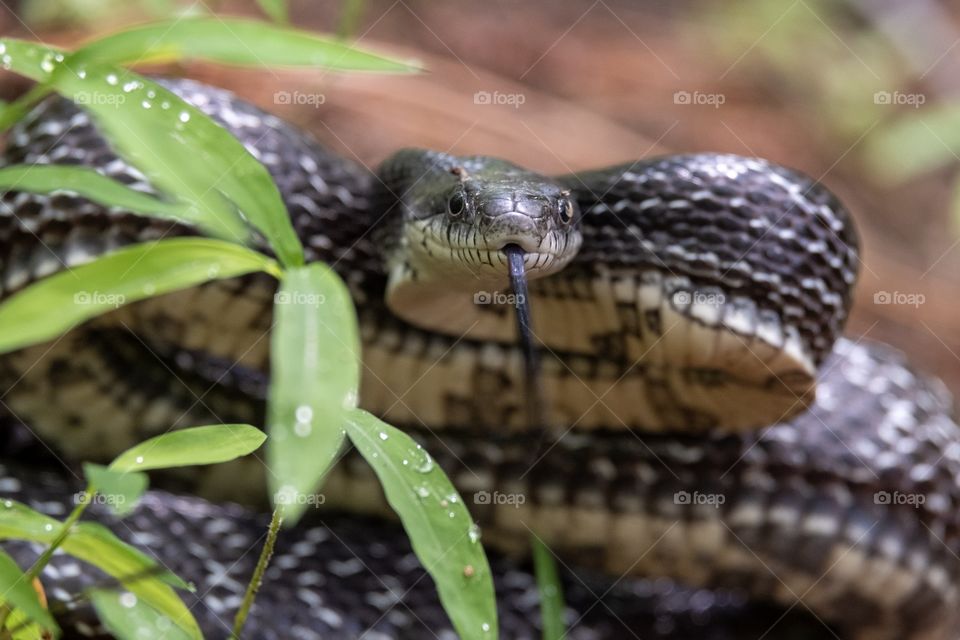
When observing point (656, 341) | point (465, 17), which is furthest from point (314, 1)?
point (656, 341)

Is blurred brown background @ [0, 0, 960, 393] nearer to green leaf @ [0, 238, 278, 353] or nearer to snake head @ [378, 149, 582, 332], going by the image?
snake head @ [378, 149, 582, 332]
